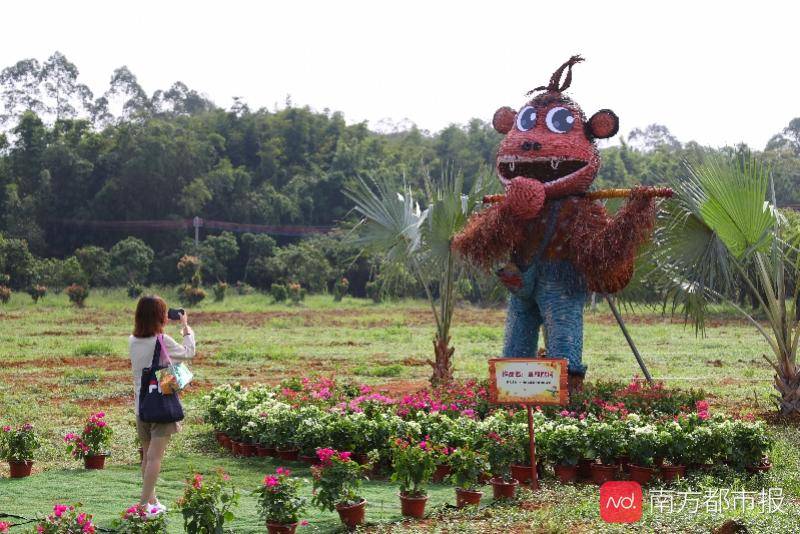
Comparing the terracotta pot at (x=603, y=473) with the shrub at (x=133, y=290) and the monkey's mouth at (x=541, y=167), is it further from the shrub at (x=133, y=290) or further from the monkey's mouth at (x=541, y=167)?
the shrub at (x=133, y=290)

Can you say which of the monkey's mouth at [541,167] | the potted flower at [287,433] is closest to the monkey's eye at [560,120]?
the monkey's mouth at [541,167]

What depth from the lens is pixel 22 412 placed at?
35.8 feet

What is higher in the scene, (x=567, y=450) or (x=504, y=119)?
(x=504, y=119)

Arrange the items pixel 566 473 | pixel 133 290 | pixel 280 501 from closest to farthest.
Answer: pixel 280 501
pixel 566 473
pixel 133 290

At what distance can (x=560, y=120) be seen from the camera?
9.47 meters

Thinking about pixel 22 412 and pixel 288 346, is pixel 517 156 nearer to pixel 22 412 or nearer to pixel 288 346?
pixel 22 412

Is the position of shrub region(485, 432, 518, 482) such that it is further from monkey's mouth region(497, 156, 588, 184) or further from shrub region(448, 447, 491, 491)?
monkey's mouth region(497, 156, 588, 184)

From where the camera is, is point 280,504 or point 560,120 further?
point 560,120

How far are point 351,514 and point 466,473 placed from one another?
0.98 metres

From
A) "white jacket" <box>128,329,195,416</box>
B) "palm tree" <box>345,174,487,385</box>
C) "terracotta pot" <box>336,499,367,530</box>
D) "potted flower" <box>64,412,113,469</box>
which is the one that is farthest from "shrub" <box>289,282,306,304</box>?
"terracotta pot" <box>336,499,367,530</box>

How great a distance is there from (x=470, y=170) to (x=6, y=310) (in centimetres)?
2667

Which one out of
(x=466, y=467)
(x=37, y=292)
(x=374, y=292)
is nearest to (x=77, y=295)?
(x=37, y=292)

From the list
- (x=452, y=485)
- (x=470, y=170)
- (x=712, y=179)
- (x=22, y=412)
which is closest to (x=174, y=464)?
(x=452, y=485)

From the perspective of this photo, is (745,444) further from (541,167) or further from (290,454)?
(290,454)
